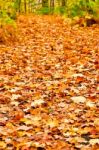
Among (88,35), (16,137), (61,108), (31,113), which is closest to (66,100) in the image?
(61,108)

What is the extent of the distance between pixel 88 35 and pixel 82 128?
8857 millimetres

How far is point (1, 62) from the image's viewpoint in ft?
34.7

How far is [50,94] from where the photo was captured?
7691 millimetres

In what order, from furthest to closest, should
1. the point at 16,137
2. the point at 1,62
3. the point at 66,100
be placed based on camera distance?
the point at 1,62 < the point at 66,100 < the point at 16,137

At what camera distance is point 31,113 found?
6.66 meters

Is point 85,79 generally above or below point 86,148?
above

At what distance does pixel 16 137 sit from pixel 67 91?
2370mm

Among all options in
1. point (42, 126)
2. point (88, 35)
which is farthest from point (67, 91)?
point (88, 35)

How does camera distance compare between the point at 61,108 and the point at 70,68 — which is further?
the point at 70,68

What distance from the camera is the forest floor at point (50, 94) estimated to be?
18.5 ft

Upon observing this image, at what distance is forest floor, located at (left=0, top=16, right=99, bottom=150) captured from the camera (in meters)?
5.62

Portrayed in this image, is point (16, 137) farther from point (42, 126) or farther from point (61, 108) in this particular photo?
point (61, 108)

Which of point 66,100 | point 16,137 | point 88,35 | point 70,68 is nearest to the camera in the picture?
point 16,137

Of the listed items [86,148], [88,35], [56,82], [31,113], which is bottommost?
[86,148]
